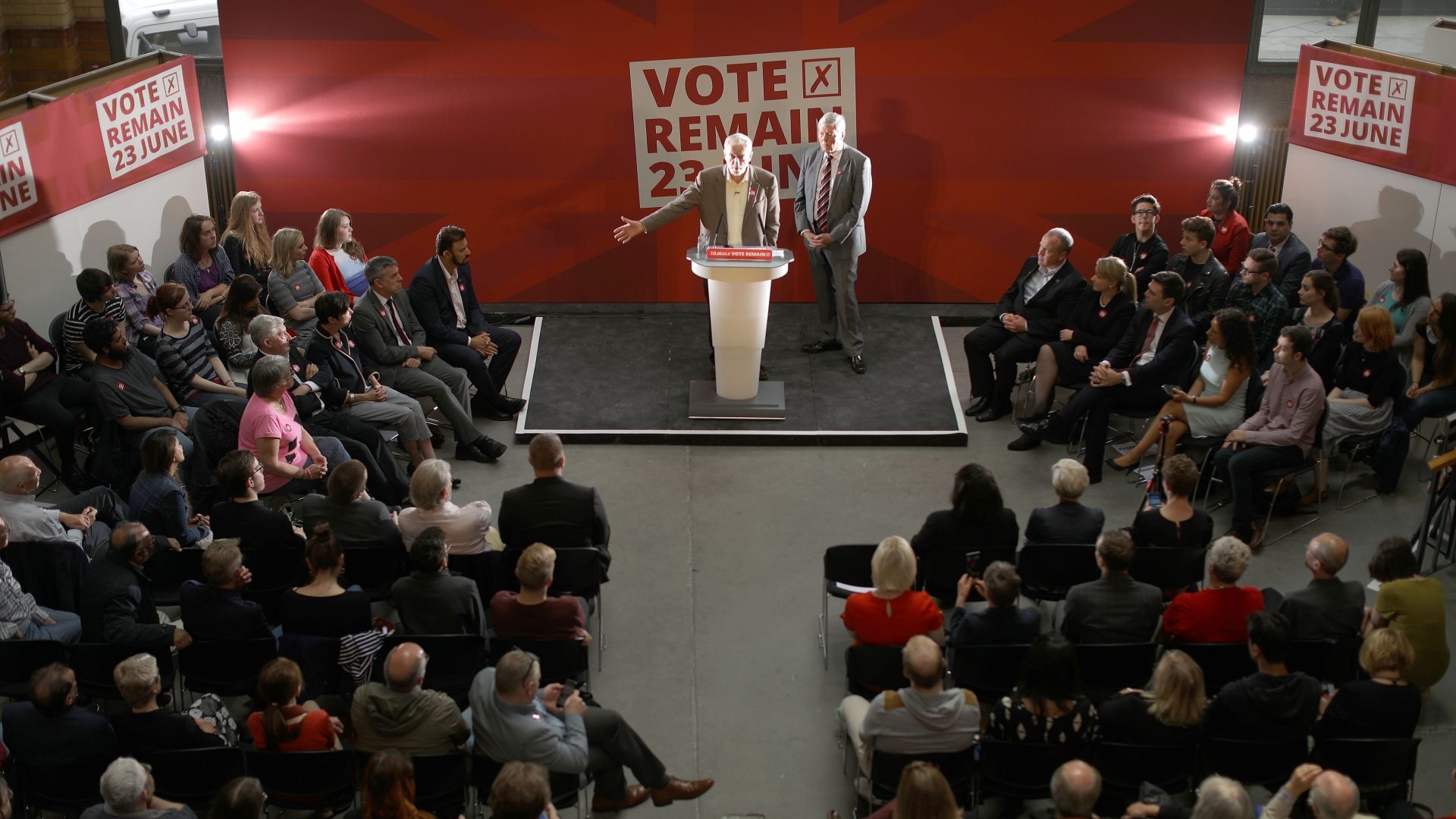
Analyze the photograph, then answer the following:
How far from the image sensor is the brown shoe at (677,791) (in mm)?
5527

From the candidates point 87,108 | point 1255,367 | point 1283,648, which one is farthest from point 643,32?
point 1283,648

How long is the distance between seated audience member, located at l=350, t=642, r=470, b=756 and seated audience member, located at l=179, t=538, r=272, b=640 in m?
0.82

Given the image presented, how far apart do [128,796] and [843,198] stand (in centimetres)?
598

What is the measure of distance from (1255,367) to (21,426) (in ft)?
23.8

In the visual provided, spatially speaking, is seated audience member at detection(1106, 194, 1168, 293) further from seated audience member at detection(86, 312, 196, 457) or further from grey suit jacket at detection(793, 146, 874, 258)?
seated audience member at detection(86, 312, 196, 457)

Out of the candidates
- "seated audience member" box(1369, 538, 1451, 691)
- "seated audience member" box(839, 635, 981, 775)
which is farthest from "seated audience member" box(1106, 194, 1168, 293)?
"seated audience member" box(839, 635, 981, 775)

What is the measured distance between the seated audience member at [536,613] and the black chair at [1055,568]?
2.03m

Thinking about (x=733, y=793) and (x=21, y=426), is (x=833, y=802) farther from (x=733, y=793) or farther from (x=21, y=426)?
(x=21, y=426)

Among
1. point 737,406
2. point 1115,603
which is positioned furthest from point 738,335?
point 1115,603

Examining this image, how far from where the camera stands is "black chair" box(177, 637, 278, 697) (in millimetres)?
5539

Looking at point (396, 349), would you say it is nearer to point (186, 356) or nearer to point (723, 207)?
point (186, 356)

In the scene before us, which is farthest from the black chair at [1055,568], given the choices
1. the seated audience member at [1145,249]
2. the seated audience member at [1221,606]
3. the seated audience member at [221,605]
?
the seated audience member at [221,605]

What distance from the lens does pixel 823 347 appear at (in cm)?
976

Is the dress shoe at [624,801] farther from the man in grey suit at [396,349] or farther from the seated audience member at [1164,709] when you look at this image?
the man in grey suit at [396,349]
